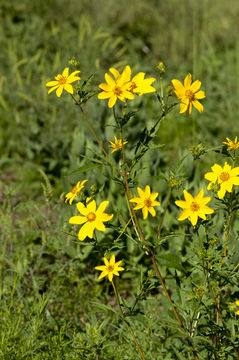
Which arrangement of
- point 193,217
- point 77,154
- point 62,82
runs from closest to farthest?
point 193,217, point 62,82, point 77,154

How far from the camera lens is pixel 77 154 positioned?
2.67 m

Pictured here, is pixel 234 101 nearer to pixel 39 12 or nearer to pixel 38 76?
pixel 38 76

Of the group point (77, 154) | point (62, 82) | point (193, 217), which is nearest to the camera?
point (193, 217)

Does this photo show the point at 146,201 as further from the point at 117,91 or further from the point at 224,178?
the point at 117,91

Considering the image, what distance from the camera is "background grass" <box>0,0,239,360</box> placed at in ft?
6.01

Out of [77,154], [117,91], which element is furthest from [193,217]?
[77,154]

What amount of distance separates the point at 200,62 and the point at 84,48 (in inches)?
49.3

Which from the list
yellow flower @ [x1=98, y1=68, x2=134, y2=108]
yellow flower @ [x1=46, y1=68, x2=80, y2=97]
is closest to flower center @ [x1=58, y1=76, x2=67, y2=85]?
yellow flower @ [x1=46, y1=68, x2=80, y2=97]

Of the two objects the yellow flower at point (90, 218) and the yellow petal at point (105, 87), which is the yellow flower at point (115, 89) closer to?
the yellow petal at point (105, 87)

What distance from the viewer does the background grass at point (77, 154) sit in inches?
72.1

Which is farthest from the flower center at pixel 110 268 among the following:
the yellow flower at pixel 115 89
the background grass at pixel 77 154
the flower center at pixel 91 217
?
the yellow flower at pixel 115 89

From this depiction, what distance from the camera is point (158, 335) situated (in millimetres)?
1918

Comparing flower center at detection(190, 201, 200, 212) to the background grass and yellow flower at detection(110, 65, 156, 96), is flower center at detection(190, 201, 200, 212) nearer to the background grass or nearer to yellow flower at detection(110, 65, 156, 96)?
the background grass

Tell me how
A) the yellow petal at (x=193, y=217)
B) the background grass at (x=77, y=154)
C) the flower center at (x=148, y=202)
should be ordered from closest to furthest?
the yellow petal at (x=193, y=217) < the flower center at (x=148, y=202) < the background grass at (x=77, y=154)
